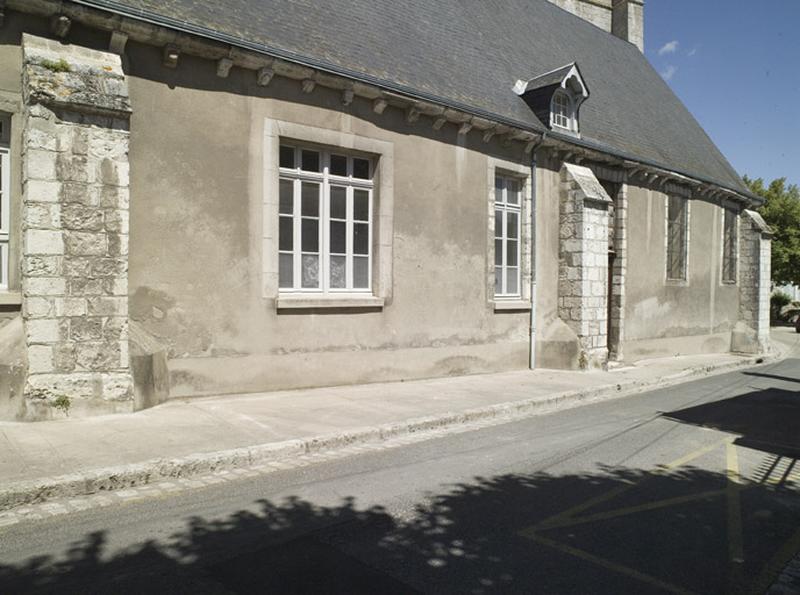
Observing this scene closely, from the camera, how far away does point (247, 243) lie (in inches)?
320

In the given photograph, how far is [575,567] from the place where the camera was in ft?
11.3

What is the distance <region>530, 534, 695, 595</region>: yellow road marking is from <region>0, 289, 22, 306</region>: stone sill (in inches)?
226

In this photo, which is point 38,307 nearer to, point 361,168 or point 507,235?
point 361,168

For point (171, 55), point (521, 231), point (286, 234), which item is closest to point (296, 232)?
point (286, 234)

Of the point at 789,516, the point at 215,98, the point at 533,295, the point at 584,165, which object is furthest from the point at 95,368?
the point at 584,165

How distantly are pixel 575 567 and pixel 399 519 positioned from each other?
46.7 inches

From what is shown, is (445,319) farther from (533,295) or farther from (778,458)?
(778,458)

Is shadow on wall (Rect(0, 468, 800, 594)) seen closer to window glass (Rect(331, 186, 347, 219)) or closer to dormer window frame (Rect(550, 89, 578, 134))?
window glass (Rect(331, 186, 347, 219))

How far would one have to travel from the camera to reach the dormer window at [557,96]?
1192 centimetres

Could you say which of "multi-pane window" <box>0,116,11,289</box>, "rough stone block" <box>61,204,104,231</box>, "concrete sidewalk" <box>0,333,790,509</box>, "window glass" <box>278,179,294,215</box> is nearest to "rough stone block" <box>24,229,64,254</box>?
"rough stone block" <box>61,204,104,231</box>

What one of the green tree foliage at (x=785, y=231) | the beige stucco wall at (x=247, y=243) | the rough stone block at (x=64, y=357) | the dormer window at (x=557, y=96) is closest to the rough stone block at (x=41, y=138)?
the beige stucco wall at (x=247, y=243)

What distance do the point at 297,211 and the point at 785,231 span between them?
31223 mm

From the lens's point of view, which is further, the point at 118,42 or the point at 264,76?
the point at 264,76

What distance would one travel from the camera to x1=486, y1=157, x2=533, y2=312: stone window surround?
36.5 feet
